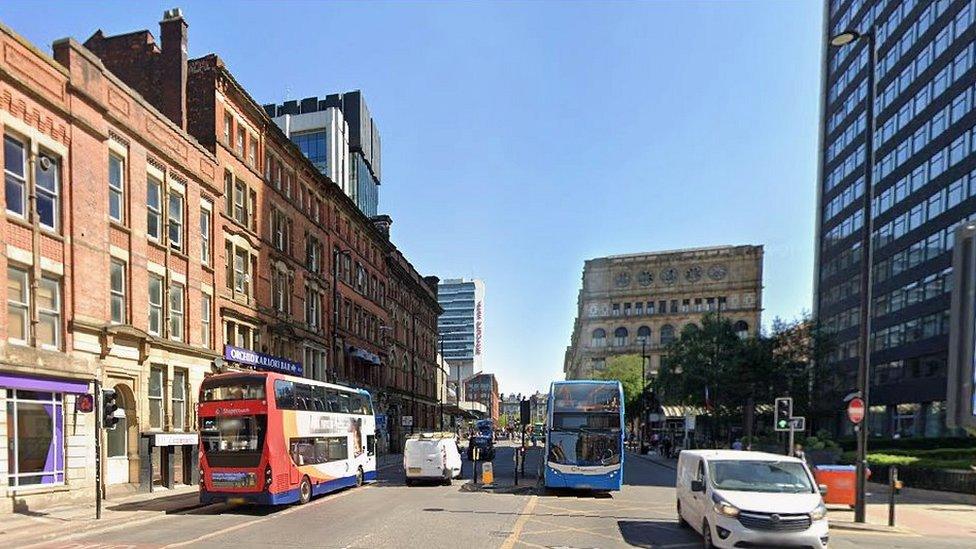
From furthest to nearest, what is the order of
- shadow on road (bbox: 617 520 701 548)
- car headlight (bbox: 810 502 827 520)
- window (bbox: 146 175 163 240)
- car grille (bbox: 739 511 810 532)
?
1. window (bbox: 146 175 163 240)
2. shadow on road (bbox: 617 520 701 548)
3. car headlight (bbox: 810 502 827 520)
4. car grille (bbox: 739 511 810 532)

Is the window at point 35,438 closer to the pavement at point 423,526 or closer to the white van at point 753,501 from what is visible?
the pavement at point 423,526

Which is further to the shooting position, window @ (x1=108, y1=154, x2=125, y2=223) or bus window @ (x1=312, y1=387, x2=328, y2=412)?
window @ (x1=108, y1=154, x2=125, y2=223)

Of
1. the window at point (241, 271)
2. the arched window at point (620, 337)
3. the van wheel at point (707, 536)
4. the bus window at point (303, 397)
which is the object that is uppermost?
the window at point (241, 271)

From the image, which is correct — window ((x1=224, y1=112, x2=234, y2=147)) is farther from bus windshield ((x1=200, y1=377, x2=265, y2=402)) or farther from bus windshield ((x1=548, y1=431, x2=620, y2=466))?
bus windshield ((x1=548, y1=431, x2=620, y2=466))

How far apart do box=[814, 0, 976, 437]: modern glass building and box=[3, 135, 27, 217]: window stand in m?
42.4

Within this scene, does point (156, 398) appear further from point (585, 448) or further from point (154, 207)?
point (585, 448)

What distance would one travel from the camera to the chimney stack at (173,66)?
27.2m

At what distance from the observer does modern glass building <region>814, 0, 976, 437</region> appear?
46.5 metres

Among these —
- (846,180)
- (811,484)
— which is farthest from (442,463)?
(846,180)

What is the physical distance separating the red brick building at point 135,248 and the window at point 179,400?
0.08 m

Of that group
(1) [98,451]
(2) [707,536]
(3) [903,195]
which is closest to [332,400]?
(1) [98,451]

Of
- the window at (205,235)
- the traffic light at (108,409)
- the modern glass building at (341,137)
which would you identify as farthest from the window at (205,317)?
the modern glass building at (341,137)

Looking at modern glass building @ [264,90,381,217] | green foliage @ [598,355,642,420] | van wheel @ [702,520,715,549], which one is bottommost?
green foliage @ [598,355,642,420]

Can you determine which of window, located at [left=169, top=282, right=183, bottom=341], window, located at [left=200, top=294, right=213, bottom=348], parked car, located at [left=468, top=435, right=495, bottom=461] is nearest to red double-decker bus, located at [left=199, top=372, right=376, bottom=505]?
window, located at [left=169, top=282, right=183, bottom=341]
